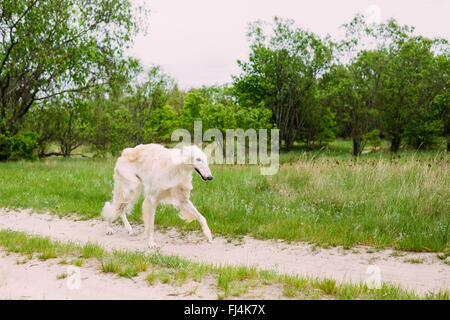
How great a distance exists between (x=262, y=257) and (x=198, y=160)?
86.5 inches

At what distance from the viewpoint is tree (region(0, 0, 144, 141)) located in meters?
18.0

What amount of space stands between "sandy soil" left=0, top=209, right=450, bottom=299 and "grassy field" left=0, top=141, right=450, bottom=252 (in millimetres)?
389

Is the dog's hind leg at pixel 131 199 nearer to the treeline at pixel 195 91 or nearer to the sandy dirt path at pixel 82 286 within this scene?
the sandy dirt path at pixel 82 286

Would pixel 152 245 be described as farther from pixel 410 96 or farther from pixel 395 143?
pixel 410 96

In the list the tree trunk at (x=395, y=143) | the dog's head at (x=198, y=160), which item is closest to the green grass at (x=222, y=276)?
the dog's head at (x=198, y=160)

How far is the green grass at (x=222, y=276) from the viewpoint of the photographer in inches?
161

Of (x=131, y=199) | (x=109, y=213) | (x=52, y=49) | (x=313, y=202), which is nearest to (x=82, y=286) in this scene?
(x=131, y=199)

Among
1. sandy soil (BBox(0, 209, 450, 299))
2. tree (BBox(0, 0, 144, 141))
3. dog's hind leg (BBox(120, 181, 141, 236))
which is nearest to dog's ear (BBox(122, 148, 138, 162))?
dog's hind leg (BBox(120, 181, 141, 236))

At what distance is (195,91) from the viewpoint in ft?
120

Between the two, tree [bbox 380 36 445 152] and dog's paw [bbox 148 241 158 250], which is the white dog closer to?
dog's paw [bbox 148 241 158 250]

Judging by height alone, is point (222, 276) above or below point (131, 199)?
below

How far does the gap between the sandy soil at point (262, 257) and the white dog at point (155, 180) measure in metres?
0.48

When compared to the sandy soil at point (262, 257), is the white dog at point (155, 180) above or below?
above

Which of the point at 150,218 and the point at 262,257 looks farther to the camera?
the point at 150,218
